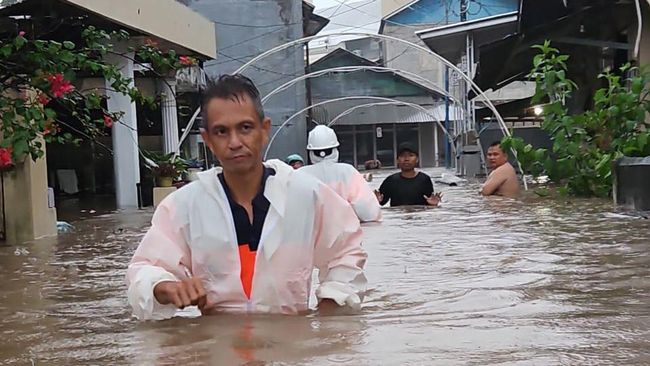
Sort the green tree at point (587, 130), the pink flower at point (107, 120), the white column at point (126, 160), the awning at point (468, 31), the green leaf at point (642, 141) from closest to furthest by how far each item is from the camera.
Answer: the pink flower at point (107, 120)
the green leaf at point (642, 141)
the green tree at point (587, 130)
the white column at point (126, 160)
the awning at point (468, 31)

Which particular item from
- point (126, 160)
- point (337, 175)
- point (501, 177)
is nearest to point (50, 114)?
point (337, 175)

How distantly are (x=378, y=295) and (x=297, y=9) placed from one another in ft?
98.8

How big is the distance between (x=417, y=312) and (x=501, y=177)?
9.05 meters

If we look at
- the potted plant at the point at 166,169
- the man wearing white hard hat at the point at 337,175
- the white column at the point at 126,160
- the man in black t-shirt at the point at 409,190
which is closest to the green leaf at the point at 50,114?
the man wearing white hard hat at the point at 337,175

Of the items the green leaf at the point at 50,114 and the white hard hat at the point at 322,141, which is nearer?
the green leaf at the point at 50,114

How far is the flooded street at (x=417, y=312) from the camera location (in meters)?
3.65

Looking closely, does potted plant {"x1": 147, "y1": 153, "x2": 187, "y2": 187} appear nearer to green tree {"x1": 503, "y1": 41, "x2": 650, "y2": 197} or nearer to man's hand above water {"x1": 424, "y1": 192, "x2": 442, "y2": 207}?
green tree {"x1": 503, "y1": 41, "x2": 650, "y2": 197}

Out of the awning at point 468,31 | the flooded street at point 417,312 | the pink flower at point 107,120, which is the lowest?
the flooded street at point 417,312

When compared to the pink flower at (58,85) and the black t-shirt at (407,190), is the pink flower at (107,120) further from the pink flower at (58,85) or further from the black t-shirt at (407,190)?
the black t-shirt at (407,190)

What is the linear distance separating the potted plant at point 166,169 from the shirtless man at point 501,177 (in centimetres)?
677

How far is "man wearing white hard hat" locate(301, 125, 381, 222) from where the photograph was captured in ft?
31.8

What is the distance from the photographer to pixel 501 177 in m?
13.7

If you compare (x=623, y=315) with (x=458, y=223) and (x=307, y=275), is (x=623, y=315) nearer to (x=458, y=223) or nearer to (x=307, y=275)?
(x=307, y=275)

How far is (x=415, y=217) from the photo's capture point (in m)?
11.5
